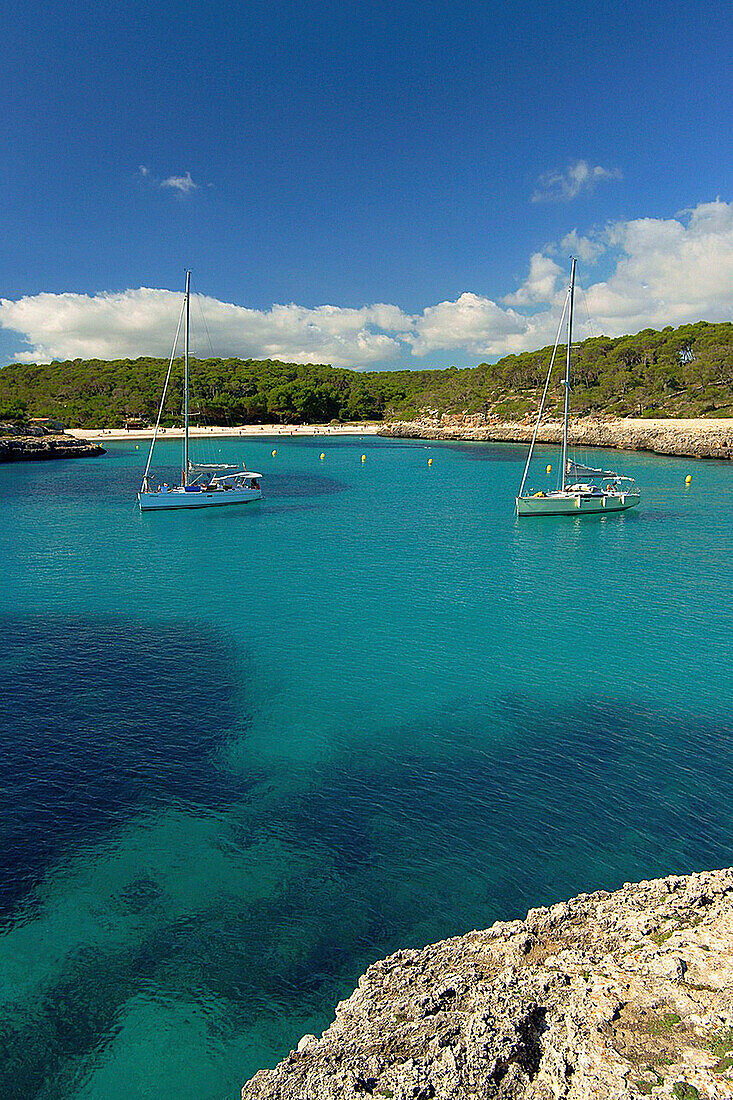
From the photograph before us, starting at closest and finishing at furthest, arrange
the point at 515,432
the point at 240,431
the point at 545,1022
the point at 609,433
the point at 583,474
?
the point at 545,1022, the point at 583,474, the point at 609,433, the point at 515,432, the point at 240,431

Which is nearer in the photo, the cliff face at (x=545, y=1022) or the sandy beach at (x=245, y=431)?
the cliff face at (x=545, y=1022)

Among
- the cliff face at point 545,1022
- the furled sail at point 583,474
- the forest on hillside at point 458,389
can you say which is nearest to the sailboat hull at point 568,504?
the furled sail at point 583,474

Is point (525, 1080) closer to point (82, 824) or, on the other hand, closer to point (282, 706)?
point (82, 824)

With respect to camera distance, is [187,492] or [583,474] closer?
[187,492]

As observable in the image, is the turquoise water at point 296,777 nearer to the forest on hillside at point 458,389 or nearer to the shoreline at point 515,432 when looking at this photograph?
the shoreline at point 515,432

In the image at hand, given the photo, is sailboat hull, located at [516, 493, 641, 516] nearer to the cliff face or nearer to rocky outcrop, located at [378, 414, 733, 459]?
the cliff face

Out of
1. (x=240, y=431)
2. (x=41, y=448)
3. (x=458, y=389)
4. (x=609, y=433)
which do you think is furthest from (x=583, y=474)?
(x=458, y=389)

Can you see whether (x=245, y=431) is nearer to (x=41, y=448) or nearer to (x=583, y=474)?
(x=41, y=448)
